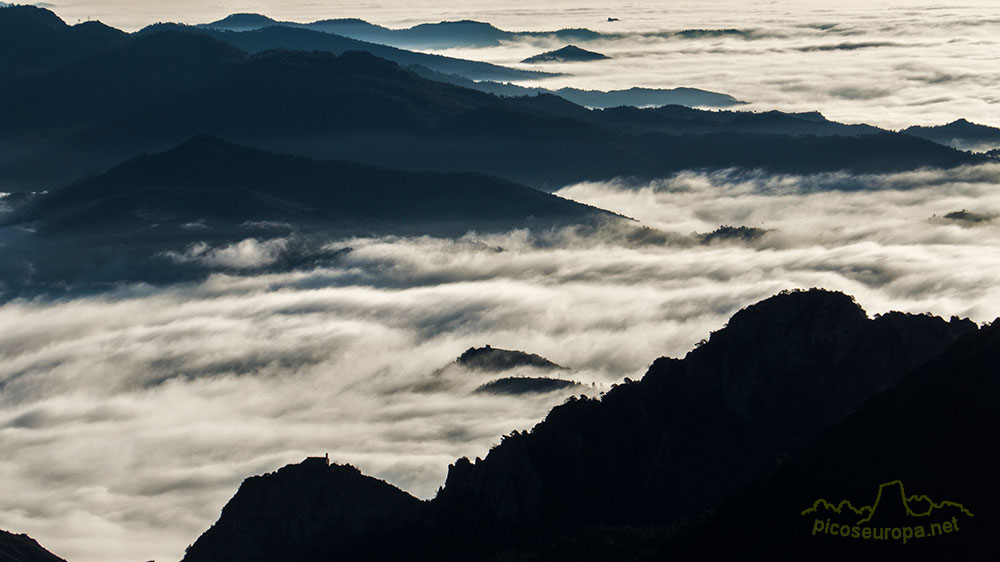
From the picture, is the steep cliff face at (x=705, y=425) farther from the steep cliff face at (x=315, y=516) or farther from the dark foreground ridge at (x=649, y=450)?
the steep cliff face at (x=315, y=516)

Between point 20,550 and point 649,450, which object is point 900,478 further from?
point 20,550

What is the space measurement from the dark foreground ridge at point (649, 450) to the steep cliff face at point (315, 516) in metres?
0.11

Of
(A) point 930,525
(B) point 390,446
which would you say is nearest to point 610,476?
(A) point 930,525

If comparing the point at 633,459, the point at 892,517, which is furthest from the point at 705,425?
the point at 892,517

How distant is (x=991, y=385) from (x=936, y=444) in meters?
5.40

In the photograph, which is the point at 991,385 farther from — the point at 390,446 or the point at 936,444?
the point at 390,446

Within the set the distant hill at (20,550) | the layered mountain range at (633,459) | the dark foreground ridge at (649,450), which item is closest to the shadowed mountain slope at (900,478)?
the layered mountain range at (633,459)

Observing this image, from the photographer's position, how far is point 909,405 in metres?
67.4

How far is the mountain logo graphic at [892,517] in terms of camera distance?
5550cm

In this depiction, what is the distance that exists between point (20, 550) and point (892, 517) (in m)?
77.4

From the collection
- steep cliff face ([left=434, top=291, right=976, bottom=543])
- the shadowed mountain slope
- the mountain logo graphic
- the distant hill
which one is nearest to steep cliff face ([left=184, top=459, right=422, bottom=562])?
steep cliff face ([left=434, top=291, right=976, bottom=543])

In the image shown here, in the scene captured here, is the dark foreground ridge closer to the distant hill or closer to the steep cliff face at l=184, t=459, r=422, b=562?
the steep cliff face at l=184, t=459, r=422, b=562

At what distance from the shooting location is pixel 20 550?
110 m

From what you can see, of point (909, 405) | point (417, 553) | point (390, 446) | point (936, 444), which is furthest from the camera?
point (390, 446)
